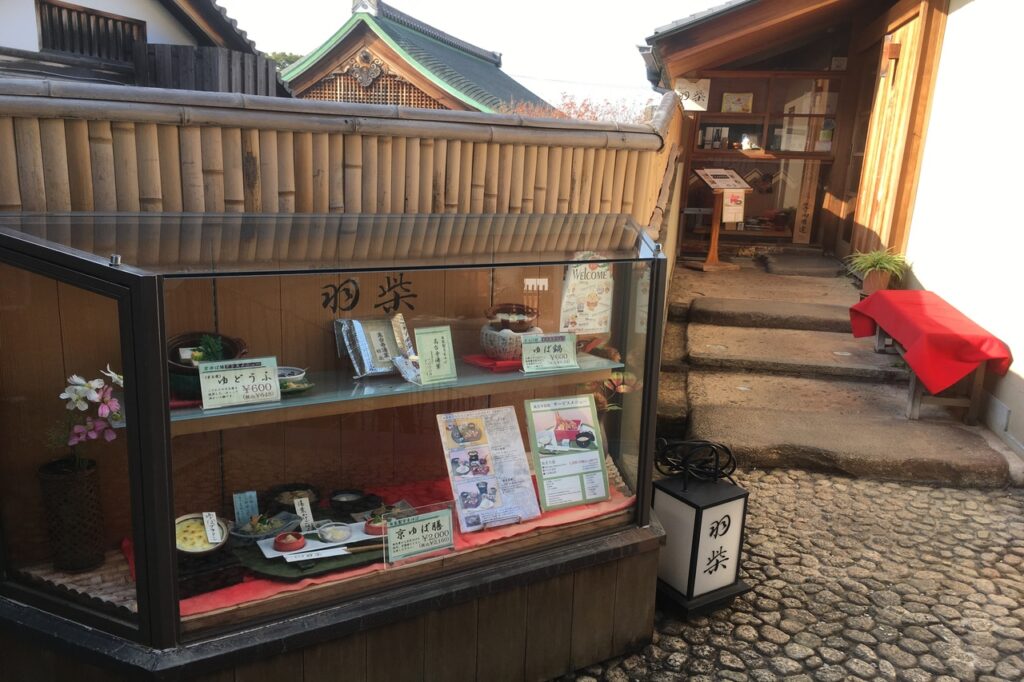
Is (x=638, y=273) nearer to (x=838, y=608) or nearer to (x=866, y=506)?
(x=838, y=608)

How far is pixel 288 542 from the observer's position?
257cm

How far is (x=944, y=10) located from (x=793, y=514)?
5.86 meters

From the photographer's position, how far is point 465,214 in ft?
10.1

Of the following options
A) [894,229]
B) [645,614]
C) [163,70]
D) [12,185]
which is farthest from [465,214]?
[894,229]

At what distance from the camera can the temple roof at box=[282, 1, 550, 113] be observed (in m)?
17.2

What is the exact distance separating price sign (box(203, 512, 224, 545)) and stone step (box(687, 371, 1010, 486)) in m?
3.35

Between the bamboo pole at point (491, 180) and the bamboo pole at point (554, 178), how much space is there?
0.70ft

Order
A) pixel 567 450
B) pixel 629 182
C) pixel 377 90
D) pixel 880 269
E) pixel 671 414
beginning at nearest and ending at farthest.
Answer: pixel 567 450, pixel 629 182, pixel 671 414, pixel 880 269, pixel 377 90

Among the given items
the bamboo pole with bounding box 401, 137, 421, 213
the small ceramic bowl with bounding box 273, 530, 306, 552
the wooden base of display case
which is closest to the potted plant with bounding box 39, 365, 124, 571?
the wooden base of display case

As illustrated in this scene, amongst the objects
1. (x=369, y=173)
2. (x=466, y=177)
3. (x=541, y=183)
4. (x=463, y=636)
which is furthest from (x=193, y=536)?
(x=541, y=183)

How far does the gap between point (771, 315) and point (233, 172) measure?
5.77 metres

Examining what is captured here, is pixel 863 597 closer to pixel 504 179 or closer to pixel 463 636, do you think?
pixel 463 636

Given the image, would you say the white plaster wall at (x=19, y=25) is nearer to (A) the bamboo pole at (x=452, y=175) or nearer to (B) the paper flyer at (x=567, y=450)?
(A) the bamboo pole at (x=452, y=175)

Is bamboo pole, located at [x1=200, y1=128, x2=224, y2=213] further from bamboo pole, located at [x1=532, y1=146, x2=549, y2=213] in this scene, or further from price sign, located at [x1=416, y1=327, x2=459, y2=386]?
bamboo pole, located at [x1=532, y1=146, x2=549, y2=213]
